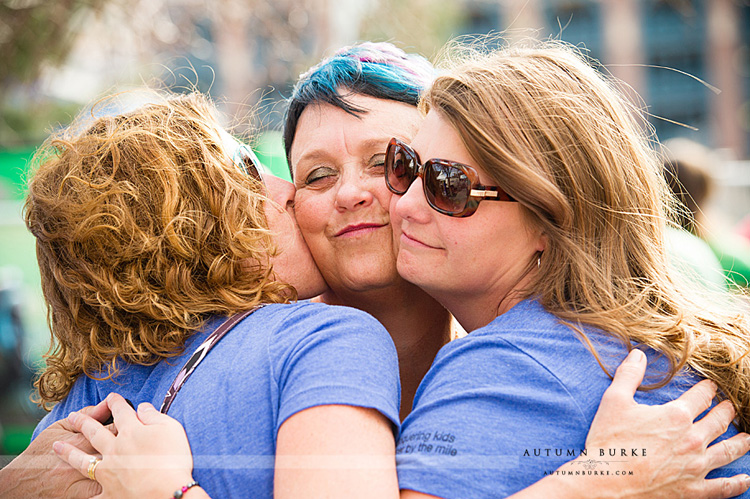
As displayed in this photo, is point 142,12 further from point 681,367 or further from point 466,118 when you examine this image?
point 681,367

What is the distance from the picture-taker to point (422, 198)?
1898mm

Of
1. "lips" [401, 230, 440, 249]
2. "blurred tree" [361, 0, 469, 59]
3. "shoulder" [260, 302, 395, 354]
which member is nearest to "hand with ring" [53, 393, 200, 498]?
"shoulder" [260, 302, 395, 354]

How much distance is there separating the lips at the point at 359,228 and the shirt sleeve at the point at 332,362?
0.70 m

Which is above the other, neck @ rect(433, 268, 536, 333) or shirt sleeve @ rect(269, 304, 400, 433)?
shirt sleeve @ rect(269, 304, 400, 433)

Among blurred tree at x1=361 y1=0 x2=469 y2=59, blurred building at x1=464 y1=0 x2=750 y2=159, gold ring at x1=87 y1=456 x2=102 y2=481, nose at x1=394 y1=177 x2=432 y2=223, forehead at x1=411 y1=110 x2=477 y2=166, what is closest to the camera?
gold ring at x1=87 y1=456 x2=102 y2=481

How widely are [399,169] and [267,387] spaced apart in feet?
2.87

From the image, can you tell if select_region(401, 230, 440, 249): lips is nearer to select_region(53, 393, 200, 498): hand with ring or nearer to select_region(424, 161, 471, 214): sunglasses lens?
select_region(424, 161, 471, 214): sunglasses lens

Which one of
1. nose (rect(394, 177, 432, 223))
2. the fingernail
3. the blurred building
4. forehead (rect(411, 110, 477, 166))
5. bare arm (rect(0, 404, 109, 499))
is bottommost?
the blurred building

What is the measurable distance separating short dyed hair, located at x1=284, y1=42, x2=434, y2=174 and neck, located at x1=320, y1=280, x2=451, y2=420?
0.67m

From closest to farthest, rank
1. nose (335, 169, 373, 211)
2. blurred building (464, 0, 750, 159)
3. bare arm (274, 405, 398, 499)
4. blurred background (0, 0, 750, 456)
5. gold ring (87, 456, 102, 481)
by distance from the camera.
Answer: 1. bare arm (274, 405, 398, 499)
2. gold ring (87, 456, 102, 481)
3. nose (335, 169, 373, 211)
4. blurred background (0, 0, 750, 456)
5. blurred building (464, 0, 750, 159)

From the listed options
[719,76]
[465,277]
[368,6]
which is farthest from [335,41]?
[719,76]

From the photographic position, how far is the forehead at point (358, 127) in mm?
2252

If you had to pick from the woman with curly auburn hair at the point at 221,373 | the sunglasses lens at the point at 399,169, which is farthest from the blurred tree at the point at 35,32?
the sunglasses lens at the point at 399,169

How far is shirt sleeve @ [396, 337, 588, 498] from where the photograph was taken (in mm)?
1356
